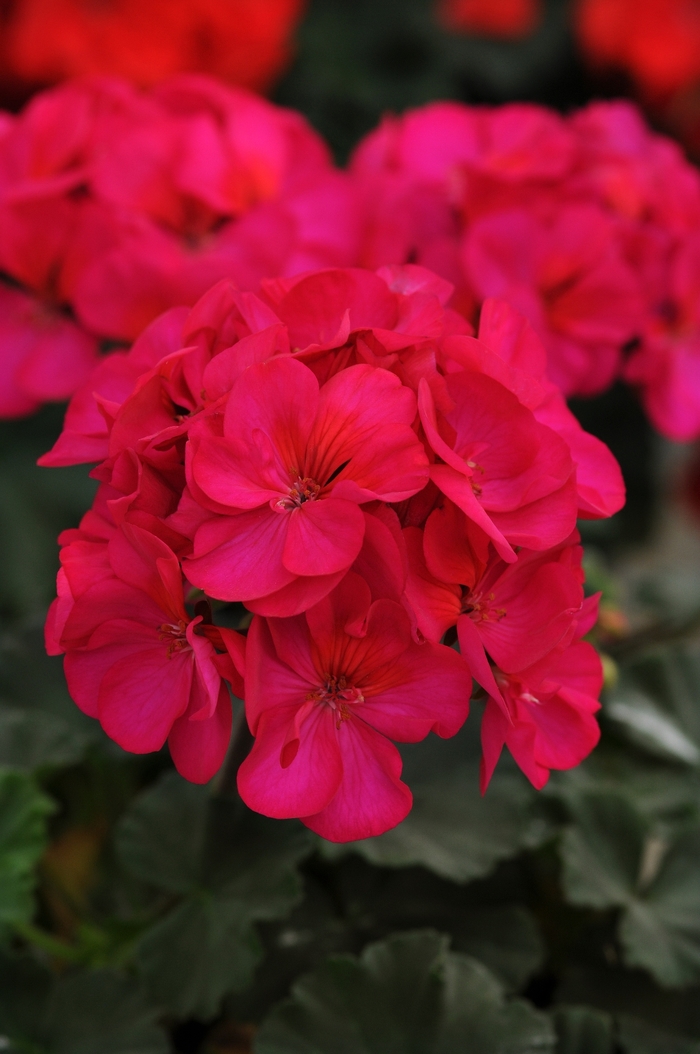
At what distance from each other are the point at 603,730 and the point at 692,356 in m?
0.39

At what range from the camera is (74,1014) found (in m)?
0.73

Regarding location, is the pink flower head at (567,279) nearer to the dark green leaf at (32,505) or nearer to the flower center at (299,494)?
the flower center at (299,494)

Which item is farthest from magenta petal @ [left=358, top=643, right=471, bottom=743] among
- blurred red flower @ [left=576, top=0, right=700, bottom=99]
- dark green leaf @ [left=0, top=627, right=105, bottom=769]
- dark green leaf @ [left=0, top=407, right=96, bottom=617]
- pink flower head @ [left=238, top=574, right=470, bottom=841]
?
blurred red flower @ [left=576, top=0, right=700, bottom=99]

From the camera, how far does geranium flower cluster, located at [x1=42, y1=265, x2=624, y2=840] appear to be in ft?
1.44

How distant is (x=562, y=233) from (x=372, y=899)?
0.61m

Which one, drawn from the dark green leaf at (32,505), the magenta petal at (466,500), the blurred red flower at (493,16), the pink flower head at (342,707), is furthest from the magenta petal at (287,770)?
the blurred red flower at (493,16)

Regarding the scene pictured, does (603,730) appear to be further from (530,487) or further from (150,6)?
(150,6)

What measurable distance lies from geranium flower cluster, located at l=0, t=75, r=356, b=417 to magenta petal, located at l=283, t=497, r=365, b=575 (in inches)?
15.3

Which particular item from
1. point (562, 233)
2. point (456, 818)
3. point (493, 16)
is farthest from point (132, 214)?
point (493, 16)

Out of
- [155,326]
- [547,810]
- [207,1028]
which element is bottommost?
[207,1028]

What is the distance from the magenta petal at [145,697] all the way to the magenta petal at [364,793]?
83mm

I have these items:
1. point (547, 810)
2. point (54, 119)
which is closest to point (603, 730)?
point (547, 810)

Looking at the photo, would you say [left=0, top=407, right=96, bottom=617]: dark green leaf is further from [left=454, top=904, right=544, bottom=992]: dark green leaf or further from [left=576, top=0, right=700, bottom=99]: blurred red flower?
[left=576, top=0, right=700, bottom=99]: blurred red flower

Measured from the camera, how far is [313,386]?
460 millimetres
